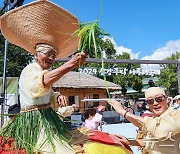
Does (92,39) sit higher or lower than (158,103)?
higher

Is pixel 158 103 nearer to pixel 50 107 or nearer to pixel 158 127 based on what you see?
pixel 158 127

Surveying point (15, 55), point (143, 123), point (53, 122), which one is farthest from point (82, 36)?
point (15, 55)

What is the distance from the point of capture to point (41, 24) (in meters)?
2.35

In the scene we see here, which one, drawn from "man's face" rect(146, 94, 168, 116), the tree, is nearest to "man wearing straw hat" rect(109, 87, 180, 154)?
"man's face" rect(146, 94, 168, 116)

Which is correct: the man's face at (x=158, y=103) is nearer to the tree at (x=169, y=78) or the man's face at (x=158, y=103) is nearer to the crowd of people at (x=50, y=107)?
the crowd of people at (x=50, y=107)

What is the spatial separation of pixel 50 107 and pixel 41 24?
584mm

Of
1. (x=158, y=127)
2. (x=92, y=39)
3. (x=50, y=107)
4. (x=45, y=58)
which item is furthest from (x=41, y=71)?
(x=158, y=127)

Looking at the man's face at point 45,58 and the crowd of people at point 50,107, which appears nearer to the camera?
the crowd of people at point 50,107

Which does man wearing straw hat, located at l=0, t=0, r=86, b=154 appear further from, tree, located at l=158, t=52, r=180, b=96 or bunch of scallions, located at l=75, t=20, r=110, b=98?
tree, located at l=158, t=52, r=180, b=96

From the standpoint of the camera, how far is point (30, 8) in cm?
233

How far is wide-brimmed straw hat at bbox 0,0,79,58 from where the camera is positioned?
2320mm

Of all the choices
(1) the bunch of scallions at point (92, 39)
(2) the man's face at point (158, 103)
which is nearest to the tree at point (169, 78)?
(2) the man's face at point (158, 103)

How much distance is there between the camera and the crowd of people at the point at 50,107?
6.88 feet

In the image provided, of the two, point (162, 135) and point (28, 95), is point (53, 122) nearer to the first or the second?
point (28, 95)
